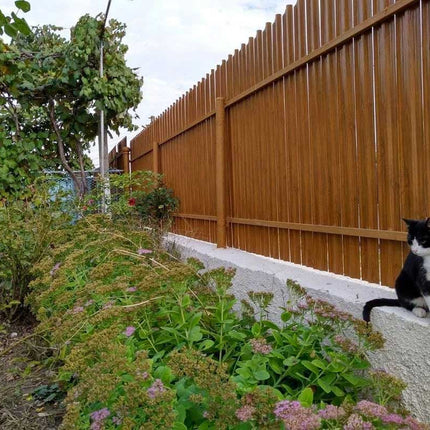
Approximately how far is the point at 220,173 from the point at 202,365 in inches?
126

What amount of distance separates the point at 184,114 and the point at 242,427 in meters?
4.93

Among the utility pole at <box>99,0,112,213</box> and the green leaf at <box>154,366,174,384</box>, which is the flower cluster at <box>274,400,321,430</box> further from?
the utility pole at <box>99,0,112,213</box>

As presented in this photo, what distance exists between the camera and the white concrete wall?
2.18 metres

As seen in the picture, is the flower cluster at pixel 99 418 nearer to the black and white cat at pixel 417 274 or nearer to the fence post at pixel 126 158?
the black and white cat at pixel 417 274

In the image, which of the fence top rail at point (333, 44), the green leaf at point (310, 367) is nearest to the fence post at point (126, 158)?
the fence top rail at point (333, 44)

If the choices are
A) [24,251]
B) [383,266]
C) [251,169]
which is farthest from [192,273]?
[24,251]

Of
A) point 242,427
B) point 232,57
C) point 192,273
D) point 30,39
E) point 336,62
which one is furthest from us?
point 30,39

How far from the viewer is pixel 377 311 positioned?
7.92 ft

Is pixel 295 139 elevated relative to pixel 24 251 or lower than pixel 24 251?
elevated

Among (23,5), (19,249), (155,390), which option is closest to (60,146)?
(19,249)

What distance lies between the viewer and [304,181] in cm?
340

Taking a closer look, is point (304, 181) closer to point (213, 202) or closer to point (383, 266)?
point (383, 266)

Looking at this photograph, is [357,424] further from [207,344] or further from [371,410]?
[207,344]

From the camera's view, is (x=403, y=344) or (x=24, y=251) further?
(x=24, y=251)
